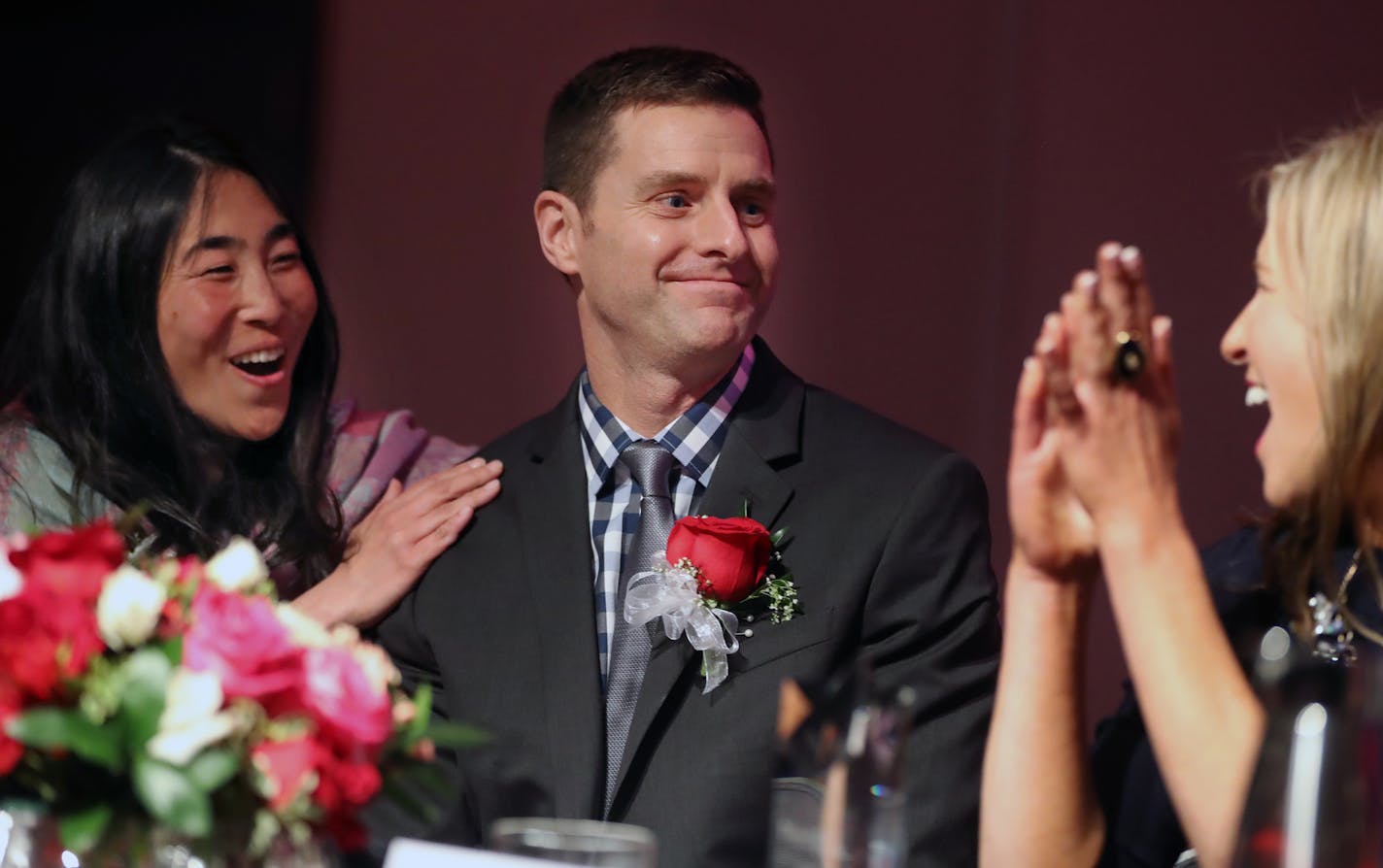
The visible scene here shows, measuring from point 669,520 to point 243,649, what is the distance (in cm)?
90

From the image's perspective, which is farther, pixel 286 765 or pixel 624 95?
pixel 624 95

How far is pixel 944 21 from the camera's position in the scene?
297 cm

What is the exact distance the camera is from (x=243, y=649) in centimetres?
115

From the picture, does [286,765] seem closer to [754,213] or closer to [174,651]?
[174,651]

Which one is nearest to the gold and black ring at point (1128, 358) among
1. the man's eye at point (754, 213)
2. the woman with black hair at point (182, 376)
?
the man's eye at point (754, 213)

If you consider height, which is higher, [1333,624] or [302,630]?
[1333,624]

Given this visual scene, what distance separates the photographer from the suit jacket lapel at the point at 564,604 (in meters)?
1.89

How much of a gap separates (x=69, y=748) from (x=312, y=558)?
118 cm

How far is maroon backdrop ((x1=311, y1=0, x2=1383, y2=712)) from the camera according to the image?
272cm

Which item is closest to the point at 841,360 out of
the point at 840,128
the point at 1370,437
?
the point at 840,128

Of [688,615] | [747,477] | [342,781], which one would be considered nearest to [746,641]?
[688,615]

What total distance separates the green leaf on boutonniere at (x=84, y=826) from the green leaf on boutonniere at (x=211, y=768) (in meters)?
0.07

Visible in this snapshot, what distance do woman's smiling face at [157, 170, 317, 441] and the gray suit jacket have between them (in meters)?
0.47

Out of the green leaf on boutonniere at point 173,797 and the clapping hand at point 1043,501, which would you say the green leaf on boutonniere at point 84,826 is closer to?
the green leaf on boutonniere at point 173,797
